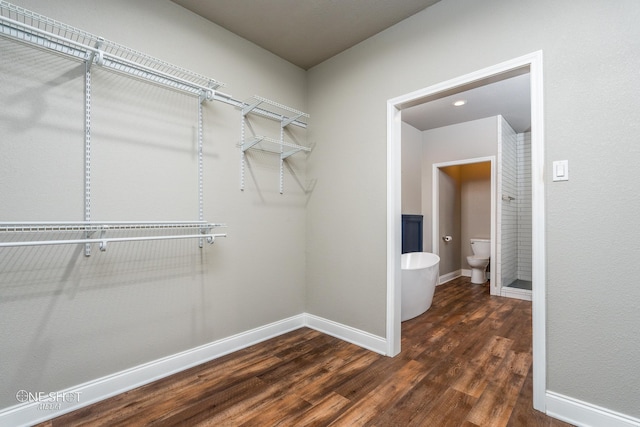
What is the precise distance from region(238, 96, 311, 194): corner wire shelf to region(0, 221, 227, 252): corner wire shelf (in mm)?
530

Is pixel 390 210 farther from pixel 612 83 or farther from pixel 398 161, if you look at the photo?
pixel 612 83

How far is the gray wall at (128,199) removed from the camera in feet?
5.07

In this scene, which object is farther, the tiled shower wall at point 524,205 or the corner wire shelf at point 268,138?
the tiled shower wall at point 524,205

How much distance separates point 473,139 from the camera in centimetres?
455

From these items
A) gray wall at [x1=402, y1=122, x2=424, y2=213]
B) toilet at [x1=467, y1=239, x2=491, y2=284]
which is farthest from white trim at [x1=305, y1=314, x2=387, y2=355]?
toilet at [x1=467, y1=239, x2=491, y2=284]

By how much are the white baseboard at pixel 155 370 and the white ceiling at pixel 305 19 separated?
8.03 feet

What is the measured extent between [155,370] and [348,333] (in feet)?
4.84

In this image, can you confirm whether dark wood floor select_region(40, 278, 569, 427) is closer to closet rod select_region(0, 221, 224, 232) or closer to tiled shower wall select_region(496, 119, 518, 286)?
closet rod select_region(0, 221, 224, 232)

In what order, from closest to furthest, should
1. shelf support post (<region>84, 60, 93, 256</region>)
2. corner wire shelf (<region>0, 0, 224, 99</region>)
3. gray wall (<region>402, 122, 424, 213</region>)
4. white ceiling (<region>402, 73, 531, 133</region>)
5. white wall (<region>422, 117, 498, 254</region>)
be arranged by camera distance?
1. corner wire shelf (<region>0, 0, 224, 99</region>)
2. shelf support post (<region>84, 60, 93, 256</region>)
3. white ceiling (<region>402, 73, 531, 133</region>)
4. white wall (<region>422, 117, 498, 254</region>)
5. gray wall (<region>402, 122, 424, 213</region>)

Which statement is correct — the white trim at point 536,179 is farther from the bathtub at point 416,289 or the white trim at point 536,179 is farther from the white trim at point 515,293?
the white trim at point 515,293

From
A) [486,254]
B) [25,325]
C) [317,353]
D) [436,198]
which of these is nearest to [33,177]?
[25,325]

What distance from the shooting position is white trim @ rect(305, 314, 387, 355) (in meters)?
2.39

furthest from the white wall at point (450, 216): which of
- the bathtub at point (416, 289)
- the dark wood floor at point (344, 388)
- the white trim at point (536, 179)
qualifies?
the white trim at point (536, 179)

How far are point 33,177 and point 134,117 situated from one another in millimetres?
631
